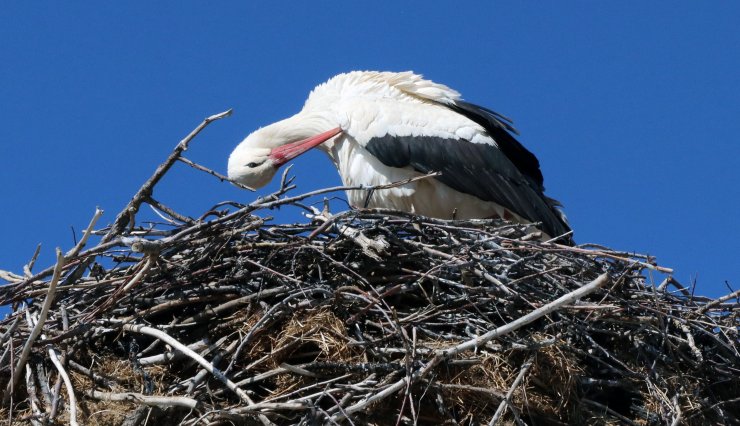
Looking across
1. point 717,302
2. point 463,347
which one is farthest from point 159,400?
point 717,302

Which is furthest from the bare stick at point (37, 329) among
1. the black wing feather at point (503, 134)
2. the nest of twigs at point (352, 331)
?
the black wing feather at point (503, 134)

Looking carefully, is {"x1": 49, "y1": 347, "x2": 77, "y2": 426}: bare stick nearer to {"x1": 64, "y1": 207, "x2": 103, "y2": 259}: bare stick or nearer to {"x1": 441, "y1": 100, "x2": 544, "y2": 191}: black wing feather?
{"x1": 64, "y1": 207, "x2": 103, "y2": 259}: bare stick

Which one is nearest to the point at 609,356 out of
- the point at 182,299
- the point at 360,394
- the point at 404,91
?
the point at 360,394

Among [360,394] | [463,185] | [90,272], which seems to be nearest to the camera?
[360,394]

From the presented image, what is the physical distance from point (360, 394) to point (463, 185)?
2.37m

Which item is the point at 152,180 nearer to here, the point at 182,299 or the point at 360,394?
the point at 182,299

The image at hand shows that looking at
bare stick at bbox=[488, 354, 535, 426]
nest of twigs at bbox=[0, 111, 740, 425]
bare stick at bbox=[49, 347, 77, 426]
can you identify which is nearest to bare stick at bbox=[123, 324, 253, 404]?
nest of twigs at bbox=[0, 111, 740, 425]

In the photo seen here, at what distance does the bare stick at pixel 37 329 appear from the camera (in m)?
4.72

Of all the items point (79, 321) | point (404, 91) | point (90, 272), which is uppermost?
point (404, 91)

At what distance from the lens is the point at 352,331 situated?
5.40 meters

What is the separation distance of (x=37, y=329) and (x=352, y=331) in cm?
132

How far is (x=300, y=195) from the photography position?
532cm

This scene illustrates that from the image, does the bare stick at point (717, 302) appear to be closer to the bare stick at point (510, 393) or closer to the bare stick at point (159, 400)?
the bare stick at point (510, 393)

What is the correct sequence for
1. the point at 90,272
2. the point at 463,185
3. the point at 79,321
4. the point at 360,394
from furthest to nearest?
the point at 463,185
the point at 90,272
the point at 79,321
the point at 360,394
